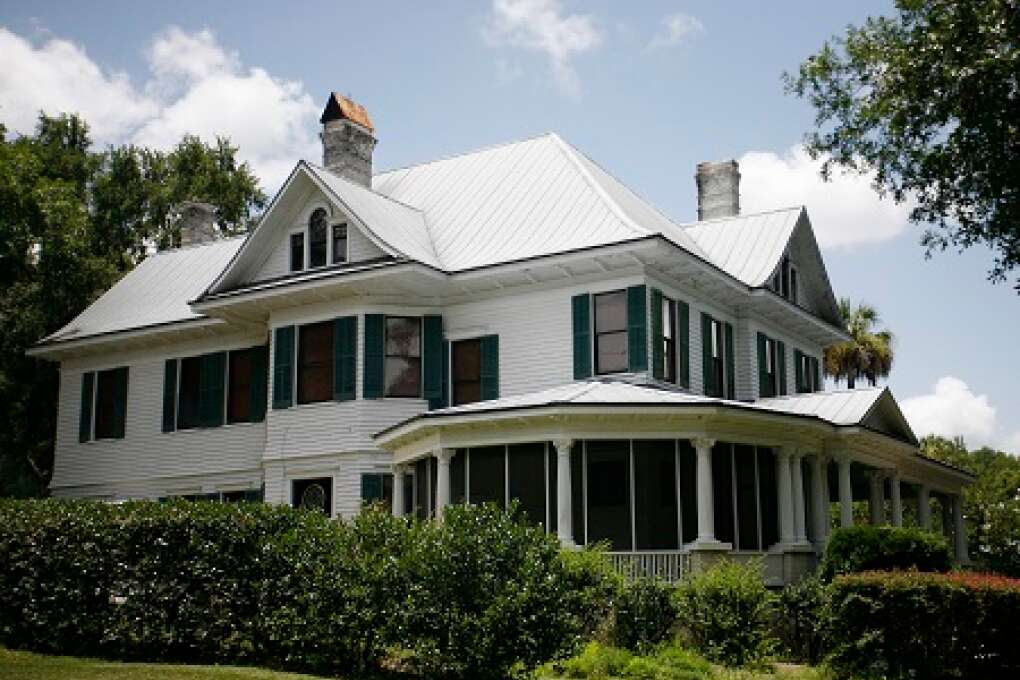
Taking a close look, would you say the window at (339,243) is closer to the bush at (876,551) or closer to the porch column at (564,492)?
the porch column at (564,492)

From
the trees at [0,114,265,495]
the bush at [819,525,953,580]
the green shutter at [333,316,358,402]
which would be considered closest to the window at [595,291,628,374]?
the green shutter at [333,316,358,402]

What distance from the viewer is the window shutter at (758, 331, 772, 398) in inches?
1037

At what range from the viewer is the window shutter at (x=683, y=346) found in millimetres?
22875

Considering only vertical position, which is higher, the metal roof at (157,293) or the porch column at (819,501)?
the metal roof at (157,293)

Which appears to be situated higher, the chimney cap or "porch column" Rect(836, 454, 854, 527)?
the chimney cap

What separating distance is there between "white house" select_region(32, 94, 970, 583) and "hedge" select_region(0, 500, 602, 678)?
17.6 ft

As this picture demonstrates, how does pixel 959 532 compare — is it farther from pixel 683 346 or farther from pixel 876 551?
pixel 876 551

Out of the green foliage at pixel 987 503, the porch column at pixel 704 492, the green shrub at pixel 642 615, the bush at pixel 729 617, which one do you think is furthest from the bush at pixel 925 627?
the green foliage at pixel 987 503

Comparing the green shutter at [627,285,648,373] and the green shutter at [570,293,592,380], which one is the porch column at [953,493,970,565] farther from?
the green shutter at [570,293,592,380]

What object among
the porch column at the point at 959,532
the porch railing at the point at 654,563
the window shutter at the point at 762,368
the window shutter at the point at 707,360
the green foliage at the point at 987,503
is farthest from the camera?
the green foliage at the point at 987,503

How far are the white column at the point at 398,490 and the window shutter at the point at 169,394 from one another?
8.74m

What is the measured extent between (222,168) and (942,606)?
126ft

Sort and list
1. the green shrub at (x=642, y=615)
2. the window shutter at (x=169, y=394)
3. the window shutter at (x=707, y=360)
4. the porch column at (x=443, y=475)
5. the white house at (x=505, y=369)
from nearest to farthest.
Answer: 1. the green shrub at (x=642, y=615)
2. the porch column at (x=443, y=475)
3. the white house at (x=505, y=369)
4. the window shutter at (x=707, y=360)
5. the window shutter at (x=169, y=394)

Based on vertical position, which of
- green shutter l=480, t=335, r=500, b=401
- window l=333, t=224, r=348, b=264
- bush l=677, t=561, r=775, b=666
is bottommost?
bush l=677, t=561, r=775, b=666
